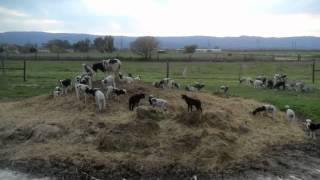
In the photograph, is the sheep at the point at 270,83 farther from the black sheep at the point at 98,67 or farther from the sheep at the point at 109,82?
the sheep at the point at 109,82

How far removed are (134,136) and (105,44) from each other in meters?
108

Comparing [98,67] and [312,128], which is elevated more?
[98,67]

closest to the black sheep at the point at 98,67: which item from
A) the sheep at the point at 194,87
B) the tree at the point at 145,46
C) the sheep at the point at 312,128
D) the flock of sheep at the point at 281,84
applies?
the sheep at the point at 194,87

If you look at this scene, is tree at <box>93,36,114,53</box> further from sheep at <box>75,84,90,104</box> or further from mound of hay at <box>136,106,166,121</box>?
mound of hay at <box>136,106,166,121</box>

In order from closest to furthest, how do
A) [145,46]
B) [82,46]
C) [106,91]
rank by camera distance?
1. [106,91]
2. [145,46]
3. [82,46]

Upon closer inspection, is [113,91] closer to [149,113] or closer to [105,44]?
[149,113]

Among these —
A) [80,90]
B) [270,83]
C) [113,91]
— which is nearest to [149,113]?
[113,91]

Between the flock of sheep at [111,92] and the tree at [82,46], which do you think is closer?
the flock of sheep at [111,92]

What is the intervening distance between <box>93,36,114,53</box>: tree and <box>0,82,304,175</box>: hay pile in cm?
9571

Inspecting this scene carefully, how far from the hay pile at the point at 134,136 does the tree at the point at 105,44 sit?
314 feet

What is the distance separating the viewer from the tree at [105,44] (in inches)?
4618

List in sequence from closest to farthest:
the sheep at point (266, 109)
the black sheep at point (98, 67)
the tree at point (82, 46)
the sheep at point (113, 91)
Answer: the sheep at point (113, 91) < the sheep at point (266, 109) < the black sheep at point (98, 67) < the tree at point (82, 46)

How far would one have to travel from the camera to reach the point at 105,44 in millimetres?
122750

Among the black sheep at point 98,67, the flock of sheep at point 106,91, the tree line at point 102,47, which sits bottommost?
the flock of sheep at point 106,91
